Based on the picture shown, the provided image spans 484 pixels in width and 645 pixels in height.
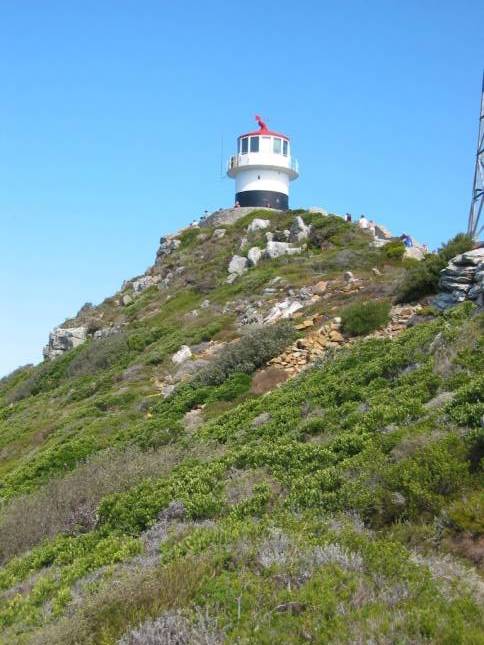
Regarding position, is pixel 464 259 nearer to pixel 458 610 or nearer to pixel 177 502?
pixel 177 502

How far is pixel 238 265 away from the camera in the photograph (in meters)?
35.3

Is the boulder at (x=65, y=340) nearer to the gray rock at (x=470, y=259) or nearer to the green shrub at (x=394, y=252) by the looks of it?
the green shrub at (x=394, y=252)

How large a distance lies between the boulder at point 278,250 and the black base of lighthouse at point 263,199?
13.5 m

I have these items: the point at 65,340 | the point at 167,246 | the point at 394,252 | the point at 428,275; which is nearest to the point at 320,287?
the point at 394,252

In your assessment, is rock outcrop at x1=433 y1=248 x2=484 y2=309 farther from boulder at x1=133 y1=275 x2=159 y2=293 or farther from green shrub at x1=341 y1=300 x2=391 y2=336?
boulder at x1=133 y1=275 x2=159 y2=293

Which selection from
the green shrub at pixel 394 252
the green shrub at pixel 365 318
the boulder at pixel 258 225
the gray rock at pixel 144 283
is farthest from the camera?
the gray rock at pixel 144 283

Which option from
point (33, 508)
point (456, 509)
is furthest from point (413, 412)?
point (33, 508)

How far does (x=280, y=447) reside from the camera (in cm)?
999

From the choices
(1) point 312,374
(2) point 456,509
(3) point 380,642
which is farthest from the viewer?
(1) point 312,374

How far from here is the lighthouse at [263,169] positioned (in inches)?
1908

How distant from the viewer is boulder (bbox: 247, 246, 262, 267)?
3478 centimetres

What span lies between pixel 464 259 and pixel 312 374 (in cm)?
493

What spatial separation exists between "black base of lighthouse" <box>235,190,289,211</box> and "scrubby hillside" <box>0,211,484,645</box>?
2697 centimetres

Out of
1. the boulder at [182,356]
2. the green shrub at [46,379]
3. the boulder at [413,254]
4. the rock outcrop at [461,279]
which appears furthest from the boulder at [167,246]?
the rock outcrop at [461,279]
